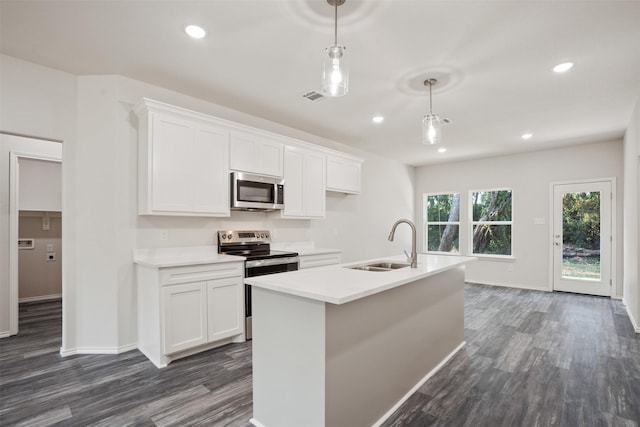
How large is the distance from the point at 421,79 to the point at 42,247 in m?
5.92

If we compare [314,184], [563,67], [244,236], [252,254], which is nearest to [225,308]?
[252,254]

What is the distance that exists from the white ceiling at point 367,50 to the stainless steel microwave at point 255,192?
0.86m

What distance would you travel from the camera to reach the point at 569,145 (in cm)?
563

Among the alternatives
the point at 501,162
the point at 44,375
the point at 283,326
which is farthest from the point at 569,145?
the point at 44,375

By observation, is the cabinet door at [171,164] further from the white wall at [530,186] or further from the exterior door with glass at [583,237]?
the exterior door with glass at [583,237]

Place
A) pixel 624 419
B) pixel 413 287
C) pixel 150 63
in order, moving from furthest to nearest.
A: pixel 150 63
pixel 413 287
pixel 624 419

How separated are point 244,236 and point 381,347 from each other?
232 centimetres

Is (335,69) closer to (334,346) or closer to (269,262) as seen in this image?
(334,346)

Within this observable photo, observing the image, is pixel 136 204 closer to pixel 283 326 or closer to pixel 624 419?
pixel 283 326

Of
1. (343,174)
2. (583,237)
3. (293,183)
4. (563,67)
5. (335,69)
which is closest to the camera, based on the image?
(335,69)

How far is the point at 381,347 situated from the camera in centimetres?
206

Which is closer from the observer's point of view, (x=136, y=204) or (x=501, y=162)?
(x=136, y=204)

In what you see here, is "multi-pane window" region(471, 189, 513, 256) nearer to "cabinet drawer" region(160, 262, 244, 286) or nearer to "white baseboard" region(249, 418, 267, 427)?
"cabinet drawer" region(160, 262, 244, 286)

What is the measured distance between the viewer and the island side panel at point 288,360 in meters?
1.69
